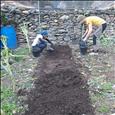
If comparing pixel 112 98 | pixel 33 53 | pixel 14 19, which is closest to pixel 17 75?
pixel 33 53

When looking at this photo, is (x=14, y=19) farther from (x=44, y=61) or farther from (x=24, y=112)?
(x=24, y=112)

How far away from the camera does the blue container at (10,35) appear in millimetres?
8523

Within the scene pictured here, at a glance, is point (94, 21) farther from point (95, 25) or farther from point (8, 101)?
point (8, 101)

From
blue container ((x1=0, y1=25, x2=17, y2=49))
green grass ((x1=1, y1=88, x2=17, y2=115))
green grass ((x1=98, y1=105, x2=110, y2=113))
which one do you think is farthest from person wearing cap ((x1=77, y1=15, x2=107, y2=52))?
green grass ((x1=98, y1=105, x2=110, y2=113))

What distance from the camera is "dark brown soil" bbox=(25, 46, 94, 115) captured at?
472 cm

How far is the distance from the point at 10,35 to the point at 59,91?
362cm

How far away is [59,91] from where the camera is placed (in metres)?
5.40

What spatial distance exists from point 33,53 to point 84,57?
113 cm

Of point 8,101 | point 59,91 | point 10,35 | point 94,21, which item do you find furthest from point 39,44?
point 8,101

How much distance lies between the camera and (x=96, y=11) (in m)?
9.02

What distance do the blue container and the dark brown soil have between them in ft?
5.04

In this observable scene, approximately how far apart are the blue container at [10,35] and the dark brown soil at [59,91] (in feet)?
5.04

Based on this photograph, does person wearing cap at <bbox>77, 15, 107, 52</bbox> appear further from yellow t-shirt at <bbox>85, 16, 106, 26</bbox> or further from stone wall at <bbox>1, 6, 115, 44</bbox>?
stone wall at <bbox>1, 6, 115, 44</bbox>

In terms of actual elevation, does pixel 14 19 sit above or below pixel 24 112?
above
